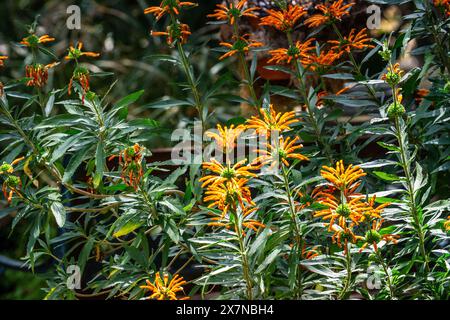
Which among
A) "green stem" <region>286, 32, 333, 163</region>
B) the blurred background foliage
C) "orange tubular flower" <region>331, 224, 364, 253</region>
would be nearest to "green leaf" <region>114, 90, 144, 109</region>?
"green stem" <region>286, 32, 333, 163</region>

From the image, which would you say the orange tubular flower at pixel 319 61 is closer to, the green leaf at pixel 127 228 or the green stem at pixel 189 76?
the green stem at pixel 189 76

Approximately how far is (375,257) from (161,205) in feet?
1.35

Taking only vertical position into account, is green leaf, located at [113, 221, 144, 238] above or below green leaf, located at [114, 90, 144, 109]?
below

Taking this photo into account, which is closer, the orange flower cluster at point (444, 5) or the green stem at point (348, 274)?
the green stem at point (348, 274)

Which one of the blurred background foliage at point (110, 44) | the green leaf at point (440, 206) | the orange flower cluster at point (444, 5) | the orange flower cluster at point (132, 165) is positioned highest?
the blurred background foliage at point (110, 44)

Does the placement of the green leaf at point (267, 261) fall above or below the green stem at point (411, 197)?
below

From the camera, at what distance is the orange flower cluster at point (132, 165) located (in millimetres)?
1266

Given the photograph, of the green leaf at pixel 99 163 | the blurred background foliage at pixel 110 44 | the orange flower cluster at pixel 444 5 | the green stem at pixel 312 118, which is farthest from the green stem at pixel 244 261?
the blurred background foliage at pixel 110 44

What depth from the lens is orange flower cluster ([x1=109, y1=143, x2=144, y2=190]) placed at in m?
1.27

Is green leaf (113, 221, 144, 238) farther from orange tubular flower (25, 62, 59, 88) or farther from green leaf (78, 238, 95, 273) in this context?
orange tubular flower (25, 62, 59, 88)

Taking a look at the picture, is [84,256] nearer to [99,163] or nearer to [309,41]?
[99,163]

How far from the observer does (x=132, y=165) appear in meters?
1.27

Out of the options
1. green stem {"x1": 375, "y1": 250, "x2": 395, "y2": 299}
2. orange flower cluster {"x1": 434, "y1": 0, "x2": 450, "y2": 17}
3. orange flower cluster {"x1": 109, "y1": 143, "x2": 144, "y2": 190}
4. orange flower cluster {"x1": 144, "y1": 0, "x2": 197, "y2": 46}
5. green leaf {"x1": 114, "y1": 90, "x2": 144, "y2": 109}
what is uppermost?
orange flower cluster {"x1": 434, "y1": 0, "x2": 450, "y2": 17}
